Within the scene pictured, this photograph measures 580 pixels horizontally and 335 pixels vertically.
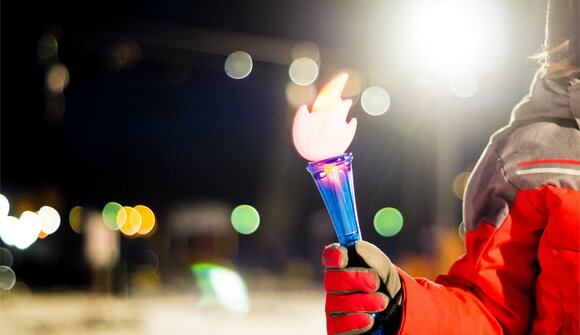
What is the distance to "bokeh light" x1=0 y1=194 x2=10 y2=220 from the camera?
24.7 m

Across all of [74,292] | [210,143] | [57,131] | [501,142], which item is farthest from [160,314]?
[210,143]

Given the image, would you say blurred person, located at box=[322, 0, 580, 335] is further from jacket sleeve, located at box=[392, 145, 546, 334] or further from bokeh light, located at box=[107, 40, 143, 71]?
bokeh light, located at box=[107, 40, 143, 71]

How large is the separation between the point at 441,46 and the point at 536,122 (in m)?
9.10

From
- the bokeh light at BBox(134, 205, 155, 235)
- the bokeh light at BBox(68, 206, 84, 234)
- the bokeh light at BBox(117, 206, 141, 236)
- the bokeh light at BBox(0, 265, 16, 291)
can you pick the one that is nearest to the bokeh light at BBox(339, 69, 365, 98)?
the bokeh light at BBox(0, 265, 16, 291)

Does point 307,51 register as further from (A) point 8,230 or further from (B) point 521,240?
(B) point 521,240

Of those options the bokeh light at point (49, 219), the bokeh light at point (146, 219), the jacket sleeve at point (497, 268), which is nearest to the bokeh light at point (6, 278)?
the bokeh light at point (49, 219)

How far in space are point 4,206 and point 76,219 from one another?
→ 8729mm

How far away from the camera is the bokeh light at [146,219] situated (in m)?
37.1

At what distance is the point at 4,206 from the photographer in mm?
26297

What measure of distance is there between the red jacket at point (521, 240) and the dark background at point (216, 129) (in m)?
4.26

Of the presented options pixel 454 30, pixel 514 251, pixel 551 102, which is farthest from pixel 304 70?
pixel 514 251

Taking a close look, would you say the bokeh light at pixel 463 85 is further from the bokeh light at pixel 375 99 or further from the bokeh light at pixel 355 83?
the bokeh light at pixel 375 99

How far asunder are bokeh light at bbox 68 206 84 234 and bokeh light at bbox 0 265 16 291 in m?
8.82

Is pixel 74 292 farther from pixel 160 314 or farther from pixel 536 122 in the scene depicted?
pixel 536 122
